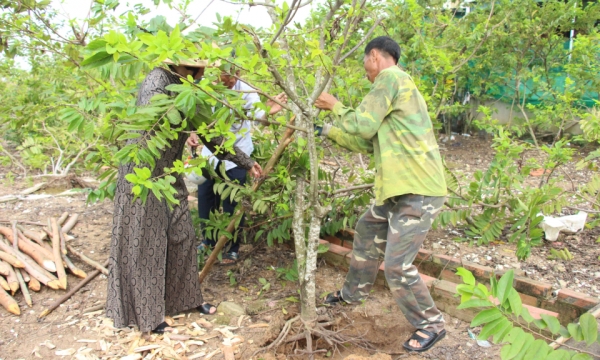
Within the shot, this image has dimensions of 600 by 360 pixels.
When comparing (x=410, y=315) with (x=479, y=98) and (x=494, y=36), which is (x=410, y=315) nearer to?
(x=494, y=36)

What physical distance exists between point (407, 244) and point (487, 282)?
1.21 m

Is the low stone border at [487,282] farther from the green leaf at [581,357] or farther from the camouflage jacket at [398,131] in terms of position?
the green leaf at [581,357]

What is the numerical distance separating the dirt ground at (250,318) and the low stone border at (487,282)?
0.59 ft

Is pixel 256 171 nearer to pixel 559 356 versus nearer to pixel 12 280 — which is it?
pixel 12 280

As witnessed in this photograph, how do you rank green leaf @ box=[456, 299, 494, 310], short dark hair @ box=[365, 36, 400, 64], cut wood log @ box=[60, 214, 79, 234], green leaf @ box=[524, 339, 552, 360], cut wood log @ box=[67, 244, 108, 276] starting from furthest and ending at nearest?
Answer: 1. cut wood log @ box=[60, 214, 79, 234]
2. cut wood log @ box=[67, 244, 108, 276]
3. short dark hair @ box=[365, 36, 400, 64]
4. green leaf @ box=[524, 339, 552, 360]
5. green leaf @ box=[456, 299, 494, 310]

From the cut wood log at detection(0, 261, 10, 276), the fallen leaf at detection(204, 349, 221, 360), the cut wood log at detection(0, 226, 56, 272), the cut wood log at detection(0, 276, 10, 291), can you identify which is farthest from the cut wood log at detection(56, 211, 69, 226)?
the fallen leaf at detection(204, 349, 221, 360)

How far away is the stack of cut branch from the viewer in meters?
3.97

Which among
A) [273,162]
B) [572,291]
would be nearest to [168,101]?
[273,162]

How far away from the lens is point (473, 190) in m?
4.51

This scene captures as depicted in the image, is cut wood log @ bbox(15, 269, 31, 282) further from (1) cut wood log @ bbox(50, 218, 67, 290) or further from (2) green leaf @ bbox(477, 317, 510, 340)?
(2) green leaf @ bbox(477, 317, 510, 340)

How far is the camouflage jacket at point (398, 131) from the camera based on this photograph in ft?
10.2

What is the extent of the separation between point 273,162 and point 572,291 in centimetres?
243

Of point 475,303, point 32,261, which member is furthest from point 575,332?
point 32,261

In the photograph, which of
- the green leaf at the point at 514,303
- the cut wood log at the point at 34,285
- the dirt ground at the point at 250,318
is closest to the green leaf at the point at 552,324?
the green leaf at the point at 514,303
